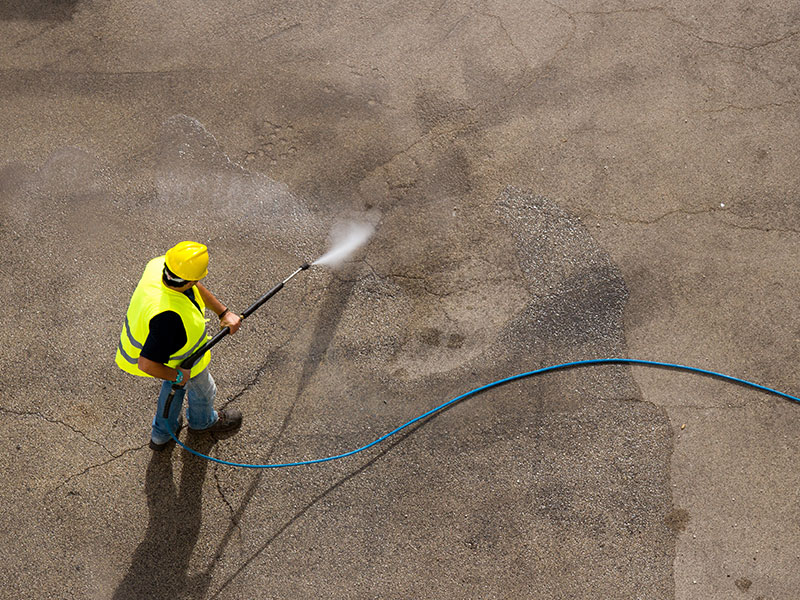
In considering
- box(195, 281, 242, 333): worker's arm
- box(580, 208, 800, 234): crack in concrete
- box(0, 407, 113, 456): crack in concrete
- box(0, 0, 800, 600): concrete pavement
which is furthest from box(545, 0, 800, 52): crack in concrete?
box(0, 407, 113, 456): crack in concrete

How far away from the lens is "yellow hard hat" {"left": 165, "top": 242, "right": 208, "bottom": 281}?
4.29 meters

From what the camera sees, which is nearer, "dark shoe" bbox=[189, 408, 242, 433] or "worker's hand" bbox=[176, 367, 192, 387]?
"worker's hand" bbox=[176, 367, 192, 387]

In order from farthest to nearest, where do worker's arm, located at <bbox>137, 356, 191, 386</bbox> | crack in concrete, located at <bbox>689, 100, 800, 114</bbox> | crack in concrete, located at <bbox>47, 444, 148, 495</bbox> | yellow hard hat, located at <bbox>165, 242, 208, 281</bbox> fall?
crack in concrete, located at <bbox>689, 100, 800, 114</bbox>, crack in concrete, located at <bbox>47, 444, 148, 495</bbox>, worker's arm, located at <bbox>137, 356, 191, 386</bbox>, yellow hard hat, located at <bbox>165, 242, 208, 281</bbox>

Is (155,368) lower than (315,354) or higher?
higher

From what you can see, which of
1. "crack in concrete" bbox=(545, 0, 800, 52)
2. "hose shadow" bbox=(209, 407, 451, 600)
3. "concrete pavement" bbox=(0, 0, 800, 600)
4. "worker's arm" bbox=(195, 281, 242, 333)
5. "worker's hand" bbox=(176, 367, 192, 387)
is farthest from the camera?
"crack in concrete" bbox=(545, 0, 800, 52)

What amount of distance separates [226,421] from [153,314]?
1551 mm

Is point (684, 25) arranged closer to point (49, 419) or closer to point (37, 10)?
point (37, 10)

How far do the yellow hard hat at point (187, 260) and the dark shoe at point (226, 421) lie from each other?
1637 millimetres

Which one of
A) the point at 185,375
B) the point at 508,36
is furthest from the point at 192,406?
the point at 508,36

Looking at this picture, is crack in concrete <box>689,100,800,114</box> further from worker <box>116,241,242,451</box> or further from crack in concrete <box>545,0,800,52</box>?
worker <box>116,241,242,451</box>

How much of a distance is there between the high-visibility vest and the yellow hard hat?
189 mm

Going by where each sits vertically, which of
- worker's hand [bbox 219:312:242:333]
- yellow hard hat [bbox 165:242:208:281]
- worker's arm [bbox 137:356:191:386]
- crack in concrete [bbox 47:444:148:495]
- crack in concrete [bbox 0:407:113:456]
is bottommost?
crack in concrete [bbox 47:444:148:495]

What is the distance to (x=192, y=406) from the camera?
5.34 m

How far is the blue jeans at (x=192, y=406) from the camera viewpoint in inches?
202
